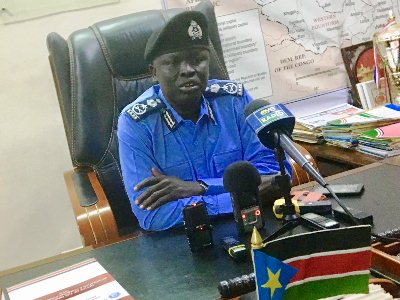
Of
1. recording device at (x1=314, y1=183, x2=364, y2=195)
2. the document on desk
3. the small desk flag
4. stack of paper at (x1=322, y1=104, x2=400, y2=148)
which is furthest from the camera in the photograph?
stack of paper at (x1=322, y1=104, x2=400, y2=148)

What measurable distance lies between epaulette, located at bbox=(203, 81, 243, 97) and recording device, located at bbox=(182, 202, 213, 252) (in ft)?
1.67

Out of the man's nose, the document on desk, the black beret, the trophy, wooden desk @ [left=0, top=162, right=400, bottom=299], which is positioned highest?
the black beret

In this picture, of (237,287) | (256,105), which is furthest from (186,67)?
(237,287)

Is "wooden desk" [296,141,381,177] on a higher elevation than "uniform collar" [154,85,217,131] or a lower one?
lower

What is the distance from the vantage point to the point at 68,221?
2.17m

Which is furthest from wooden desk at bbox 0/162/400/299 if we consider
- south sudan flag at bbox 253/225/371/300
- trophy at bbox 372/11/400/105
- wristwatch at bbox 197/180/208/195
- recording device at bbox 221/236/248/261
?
trophy at bbox 372/11/400/105

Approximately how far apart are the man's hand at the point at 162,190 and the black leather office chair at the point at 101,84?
0.96 feet

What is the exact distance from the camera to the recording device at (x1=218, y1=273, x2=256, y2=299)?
2.95ft

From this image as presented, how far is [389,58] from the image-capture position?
2248 millimetres

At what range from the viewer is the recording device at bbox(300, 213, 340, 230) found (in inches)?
43.3

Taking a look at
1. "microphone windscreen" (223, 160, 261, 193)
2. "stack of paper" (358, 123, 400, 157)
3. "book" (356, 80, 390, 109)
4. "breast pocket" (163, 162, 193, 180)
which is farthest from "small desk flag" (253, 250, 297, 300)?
"book" (356, 80, 390, 109)

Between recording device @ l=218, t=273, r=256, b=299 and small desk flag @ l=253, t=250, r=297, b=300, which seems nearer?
small desk flag @ l=253, t=250, r=297, b=300

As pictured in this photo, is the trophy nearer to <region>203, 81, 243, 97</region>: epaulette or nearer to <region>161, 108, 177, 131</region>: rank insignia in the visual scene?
<region>203, 81, 243, 97</region>: epaulette

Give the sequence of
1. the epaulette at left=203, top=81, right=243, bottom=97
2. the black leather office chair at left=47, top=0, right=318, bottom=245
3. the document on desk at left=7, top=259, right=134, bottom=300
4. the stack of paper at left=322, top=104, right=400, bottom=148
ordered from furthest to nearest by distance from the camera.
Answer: the stack of paper at left=322, top=104, right=400, bottom=148
the black leather office chair at left=47, top=0, right=318, bottom=245
the epaulette at left=203, top=81, right=243, bottom=97
the document on desk at left=7, top=259, right=134, bottom=300
